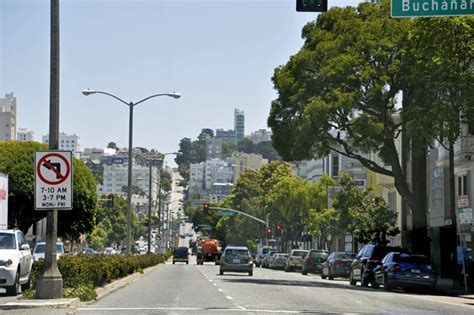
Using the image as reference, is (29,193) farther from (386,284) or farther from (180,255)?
(180,255)

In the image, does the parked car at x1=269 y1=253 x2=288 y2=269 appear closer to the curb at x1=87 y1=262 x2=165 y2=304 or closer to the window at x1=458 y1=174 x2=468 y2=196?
the window at x1=458 y1=174 x2=468 y2=196

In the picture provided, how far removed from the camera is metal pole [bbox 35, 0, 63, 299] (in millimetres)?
22969

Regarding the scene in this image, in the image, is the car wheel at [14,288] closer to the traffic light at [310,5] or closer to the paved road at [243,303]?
the paved road at [243,303]

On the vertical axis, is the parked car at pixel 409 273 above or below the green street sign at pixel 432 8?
below

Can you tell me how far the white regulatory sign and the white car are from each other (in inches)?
204

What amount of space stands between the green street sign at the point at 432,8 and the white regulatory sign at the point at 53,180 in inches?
341

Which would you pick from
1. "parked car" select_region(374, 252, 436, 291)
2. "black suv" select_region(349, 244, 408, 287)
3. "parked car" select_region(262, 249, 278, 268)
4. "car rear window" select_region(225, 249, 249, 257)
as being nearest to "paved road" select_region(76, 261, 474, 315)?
"parked car" select_region(374, 252, 436, 291)

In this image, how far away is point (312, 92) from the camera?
4488 centimetres

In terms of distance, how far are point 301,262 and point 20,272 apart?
146 feet

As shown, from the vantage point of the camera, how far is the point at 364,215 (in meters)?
61.0

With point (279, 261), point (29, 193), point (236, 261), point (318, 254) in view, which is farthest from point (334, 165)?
point (236, 261)

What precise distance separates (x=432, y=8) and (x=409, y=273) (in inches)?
684

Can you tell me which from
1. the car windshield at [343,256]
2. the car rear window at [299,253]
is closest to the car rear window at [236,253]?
the car windshield at [343,256]

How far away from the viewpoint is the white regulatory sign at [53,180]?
22922 millimetres
